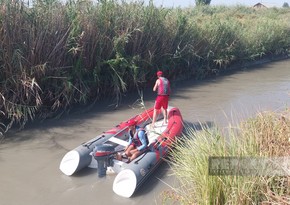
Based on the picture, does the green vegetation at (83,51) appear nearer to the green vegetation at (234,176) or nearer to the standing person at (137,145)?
the standing person at (137,145)

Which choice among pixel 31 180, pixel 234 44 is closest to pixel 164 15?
pixel 234 44

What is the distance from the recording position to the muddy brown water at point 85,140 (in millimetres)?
5324

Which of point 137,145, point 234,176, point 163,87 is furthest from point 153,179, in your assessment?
point 163,87

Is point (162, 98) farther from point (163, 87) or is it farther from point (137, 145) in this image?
point (137, 145)

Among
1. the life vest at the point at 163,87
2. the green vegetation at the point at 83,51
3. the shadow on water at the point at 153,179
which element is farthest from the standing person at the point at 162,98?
the green vegetation at the point at 83,51

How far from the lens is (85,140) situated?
7.61 m

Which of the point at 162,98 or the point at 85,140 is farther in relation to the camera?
the point at 162,98

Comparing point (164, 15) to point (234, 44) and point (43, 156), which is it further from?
point (43, 156)

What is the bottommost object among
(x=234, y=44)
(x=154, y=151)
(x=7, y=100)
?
(x=154, y=151)

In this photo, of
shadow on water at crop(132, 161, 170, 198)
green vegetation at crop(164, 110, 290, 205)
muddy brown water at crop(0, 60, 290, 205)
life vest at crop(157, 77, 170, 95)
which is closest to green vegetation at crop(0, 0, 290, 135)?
muddy brown water at crop(0, 60, 290, 205)

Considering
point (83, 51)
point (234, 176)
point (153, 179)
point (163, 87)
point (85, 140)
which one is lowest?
point (153, 179)

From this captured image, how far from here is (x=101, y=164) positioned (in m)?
5.80

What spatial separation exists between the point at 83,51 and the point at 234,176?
6727mm

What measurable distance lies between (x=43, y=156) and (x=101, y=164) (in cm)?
150
